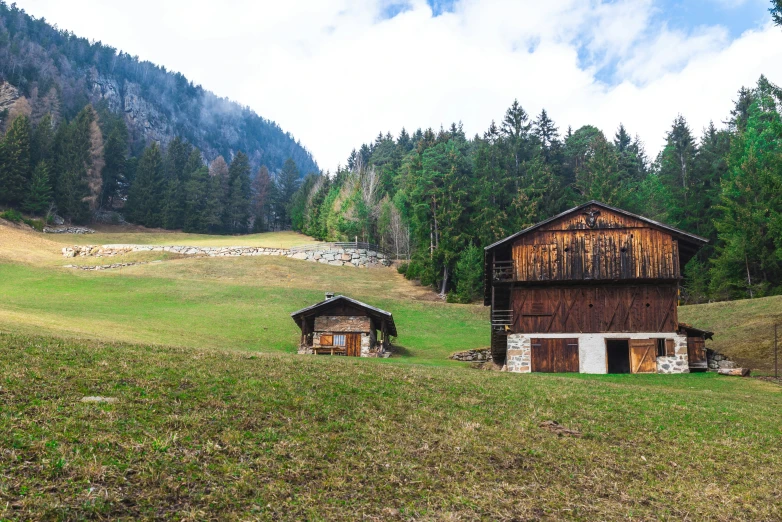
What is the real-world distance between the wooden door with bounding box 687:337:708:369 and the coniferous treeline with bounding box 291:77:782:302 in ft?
36.6

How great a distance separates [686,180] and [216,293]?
197 ft

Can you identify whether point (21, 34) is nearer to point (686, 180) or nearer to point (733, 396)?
point (686, 180)

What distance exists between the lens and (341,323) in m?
41.8

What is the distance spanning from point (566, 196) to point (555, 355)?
2014 inches

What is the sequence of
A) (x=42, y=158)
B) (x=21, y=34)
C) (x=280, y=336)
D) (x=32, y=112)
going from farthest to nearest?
(x=21, y=34)
(x=32, y=112)
(x=42, y=158)
(x=280, y=336)

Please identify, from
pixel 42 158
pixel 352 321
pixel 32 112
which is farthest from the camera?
pixel 32 112

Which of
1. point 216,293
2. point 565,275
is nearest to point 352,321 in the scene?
point 565,275

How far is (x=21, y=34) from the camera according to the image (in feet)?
562

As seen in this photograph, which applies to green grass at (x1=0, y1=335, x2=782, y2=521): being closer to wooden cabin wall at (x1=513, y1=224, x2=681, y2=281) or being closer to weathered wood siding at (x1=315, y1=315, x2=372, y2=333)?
wooden cabin wall at (x1=513, y1=224, x2=681, y2=281)

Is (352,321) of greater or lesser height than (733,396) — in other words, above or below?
above

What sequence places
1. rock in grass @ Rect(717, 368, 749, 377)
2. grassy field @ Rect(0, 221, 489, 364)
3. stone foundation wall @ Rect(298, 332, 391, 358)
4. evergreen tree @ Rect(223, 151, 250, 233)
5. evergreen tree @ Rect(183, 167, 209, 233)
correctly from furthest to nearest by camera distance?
evergreen tree @ Rect(223, 151, 250, 233)
evergreen tree @ Rect(183, 167, 209, 233)
stone foundation wall @ Rect(298, 332, 391, 358)
grassy field @ Rect(0, 221, 489, 364)
rock in grass @ Rect(717, 368, 749, 377)

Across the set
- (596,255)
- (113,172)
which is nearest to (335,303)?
(596,255)

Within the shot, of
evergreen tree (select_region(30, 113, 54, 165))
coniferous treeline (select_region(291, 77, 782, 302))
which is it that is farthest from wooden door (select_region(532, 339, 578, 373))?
evergreen tree (select_region(30, 113, 54, 165))

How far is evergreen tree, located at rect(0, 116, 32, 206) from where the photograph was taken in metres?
92.8
